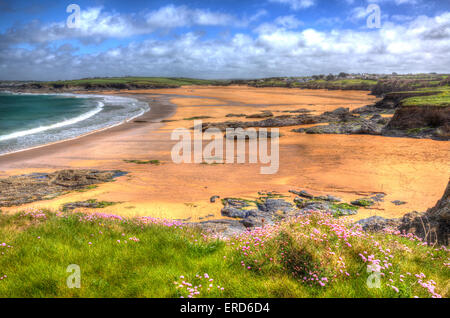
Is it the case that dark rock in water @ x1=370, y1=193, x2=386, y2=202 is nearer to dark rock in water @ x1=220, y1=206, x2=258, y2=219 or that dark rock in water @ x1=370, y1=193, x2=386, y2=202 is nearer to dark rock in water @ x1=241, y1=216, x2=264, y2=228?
dark rock in water @ x1=220, y1=206, x2=258, y2=219

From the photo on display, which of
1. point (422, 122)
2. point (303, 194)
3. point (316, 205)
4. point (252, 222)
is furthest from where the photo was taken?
point (422, 122)

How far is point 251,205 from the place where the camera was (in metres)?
11.6

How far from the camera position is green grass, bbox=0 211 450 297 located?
348 cm

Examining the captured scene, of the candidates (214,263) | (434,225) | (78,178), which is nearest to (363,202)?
(434,225)

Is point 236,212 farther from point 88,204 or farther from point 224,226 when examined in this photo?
point 88,204

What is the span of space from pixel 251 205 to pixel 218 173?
5704 millimetres

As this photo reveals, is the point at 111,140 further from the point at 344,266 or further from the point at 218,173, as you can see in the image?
the point at 344,266

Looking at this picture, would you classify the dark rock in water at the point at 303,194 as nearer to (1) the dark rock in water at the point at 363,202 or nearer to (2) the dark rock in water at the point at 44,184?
(1) the dark rock in water at the point at 363,202

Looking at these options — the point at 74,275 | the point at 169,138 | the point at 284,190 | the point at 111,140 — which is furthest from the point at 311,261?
the point at 111,140

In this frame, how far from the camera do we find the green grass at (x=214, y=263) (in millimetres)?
3480

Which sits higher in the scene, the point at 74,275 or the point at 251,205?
the point at 74,275

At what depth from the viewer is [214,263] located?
4230 millimetres

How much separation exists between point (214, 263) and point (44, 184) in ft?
48.2

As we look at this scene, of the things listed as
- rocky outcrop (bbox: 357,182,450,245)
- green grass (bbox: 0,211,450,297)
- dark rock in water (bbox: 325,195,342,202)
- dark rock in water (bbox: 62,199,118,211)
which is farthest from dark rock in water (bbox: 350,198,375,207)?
dark rock in water (bbox: 62,199,118,211)
